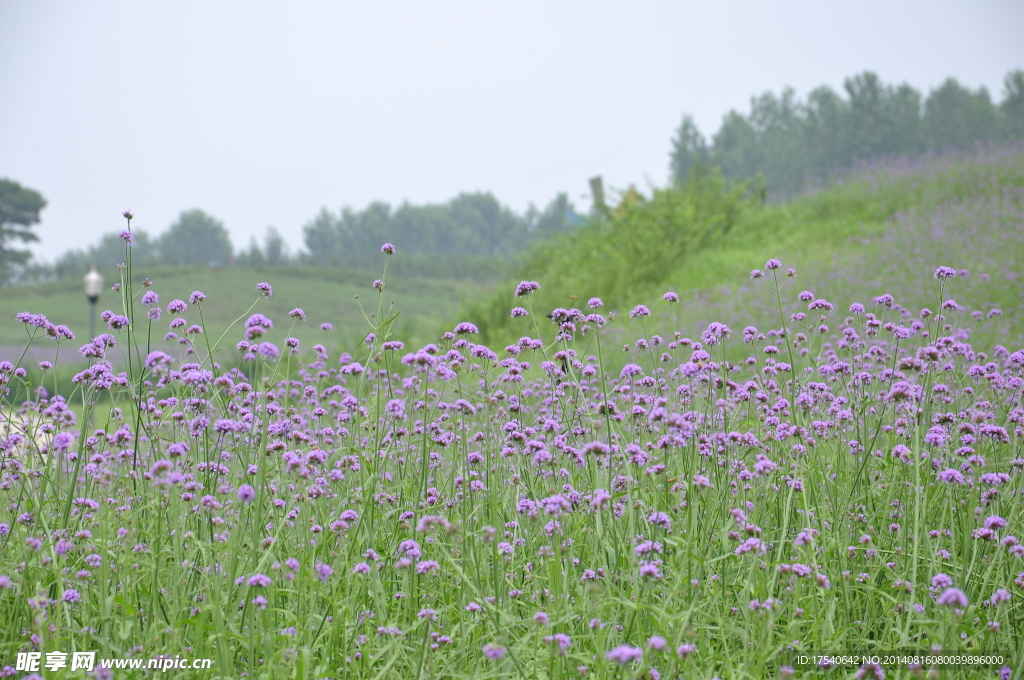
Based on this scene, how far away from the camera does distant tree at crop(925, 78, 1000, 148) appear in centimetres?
6562

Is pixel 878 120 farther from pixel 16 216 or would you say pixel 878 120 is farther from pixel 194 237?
pixel 194 237

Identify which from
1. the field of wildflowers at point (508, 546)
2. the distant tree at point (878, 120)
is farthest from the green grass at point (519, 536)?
the distant tree at point (878, 120)

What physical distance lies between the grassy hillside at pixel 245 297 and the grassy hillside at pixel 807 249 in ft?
28.5

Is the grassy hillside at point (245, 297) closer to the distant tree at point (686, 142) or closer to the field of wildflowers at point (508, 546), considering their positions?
the field of wildflowers at point (508, 546)

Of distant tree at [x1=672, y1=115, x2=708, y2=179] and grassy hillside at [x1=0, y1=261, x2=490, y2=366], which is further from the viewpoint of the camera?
distant tree at [x1=672, y1=115, x2=708, y2=179]

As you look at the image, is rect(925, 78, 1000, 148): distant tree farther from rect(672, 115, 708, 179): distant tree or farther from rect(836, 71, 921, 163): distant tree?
rect(672, 115, 708, 179): distant tree

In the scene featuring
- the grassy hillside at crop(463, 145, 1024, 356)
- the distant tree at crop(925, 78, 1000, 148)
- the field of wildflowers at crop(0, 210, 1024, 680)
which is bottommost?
the field of wildflowers at crop(0, 210, 1024, 680)

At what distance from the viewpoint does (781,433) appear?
3.14m

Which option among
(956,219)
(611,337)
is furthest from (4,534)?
(956,219)

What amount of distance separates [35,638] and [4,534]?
1.31 m

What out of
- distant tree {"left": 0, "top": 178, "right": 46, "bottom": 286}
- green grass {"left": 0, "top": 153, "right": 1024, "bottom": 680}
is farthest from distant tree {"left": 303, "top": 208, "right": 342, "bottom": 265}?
green grass {"left": 0, "top": 153, "right": 1024, "bottom": 680}

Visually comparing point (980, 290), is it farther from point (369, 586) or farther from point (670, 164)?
point (670, 164)

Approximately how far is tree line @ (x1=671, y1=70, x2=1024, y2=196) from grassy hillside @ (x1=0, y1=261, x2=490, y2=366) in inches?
1551

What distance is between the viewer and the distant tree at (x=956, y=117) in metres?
65.6
